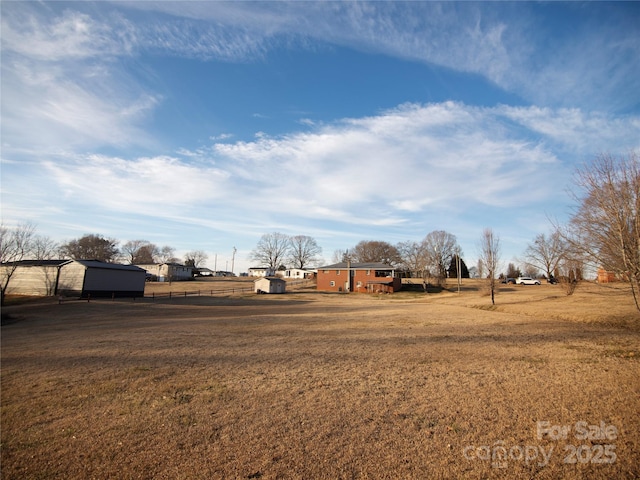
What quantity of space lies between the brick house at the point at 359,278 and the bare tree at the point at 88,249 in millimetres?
64195

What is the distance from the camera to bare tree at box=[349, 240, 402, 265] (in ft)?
336

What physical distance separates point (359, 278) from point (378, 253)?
38241 millimetres

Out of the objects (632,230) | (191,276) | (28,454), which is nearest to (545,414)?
(632,230)

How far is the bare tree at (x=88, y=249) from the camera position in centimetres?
9031

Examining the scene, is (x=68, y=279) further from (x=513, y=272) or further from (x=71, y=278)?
(x=513, y=272)

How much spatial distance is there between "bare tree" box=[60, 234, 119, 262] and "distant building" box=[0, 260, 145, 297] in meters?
55.6

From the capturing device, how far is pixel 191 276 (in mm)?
90938

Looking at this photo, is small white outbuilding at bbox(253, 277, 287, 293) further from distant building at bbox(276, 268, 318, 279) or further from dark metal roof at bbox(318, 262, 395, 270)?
distant building at bbox(276, 268, 318, 279)

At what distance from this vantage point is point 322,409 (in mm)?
6637

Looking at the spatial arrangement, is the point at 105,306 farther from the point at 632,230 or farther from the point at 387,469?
the point at 632,230

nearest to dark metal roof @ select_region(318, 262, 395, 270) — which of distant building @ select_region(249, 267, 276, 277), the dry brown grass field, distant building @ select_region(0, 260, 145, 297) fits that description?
distant building @ select_region(0, 260, 145, 297)

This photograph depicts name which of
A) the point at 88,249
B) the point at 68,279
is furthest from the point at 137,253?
the point at 68,279

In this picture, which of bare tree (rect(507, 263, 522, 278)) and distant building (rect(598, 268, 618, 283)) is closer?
distant building (rect(598, 268, 618, 283))

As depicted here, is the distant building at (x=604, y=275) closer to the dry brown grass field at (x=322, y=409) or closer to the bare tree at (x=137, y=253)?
the dry brown grass field at (x=322, y=409)
